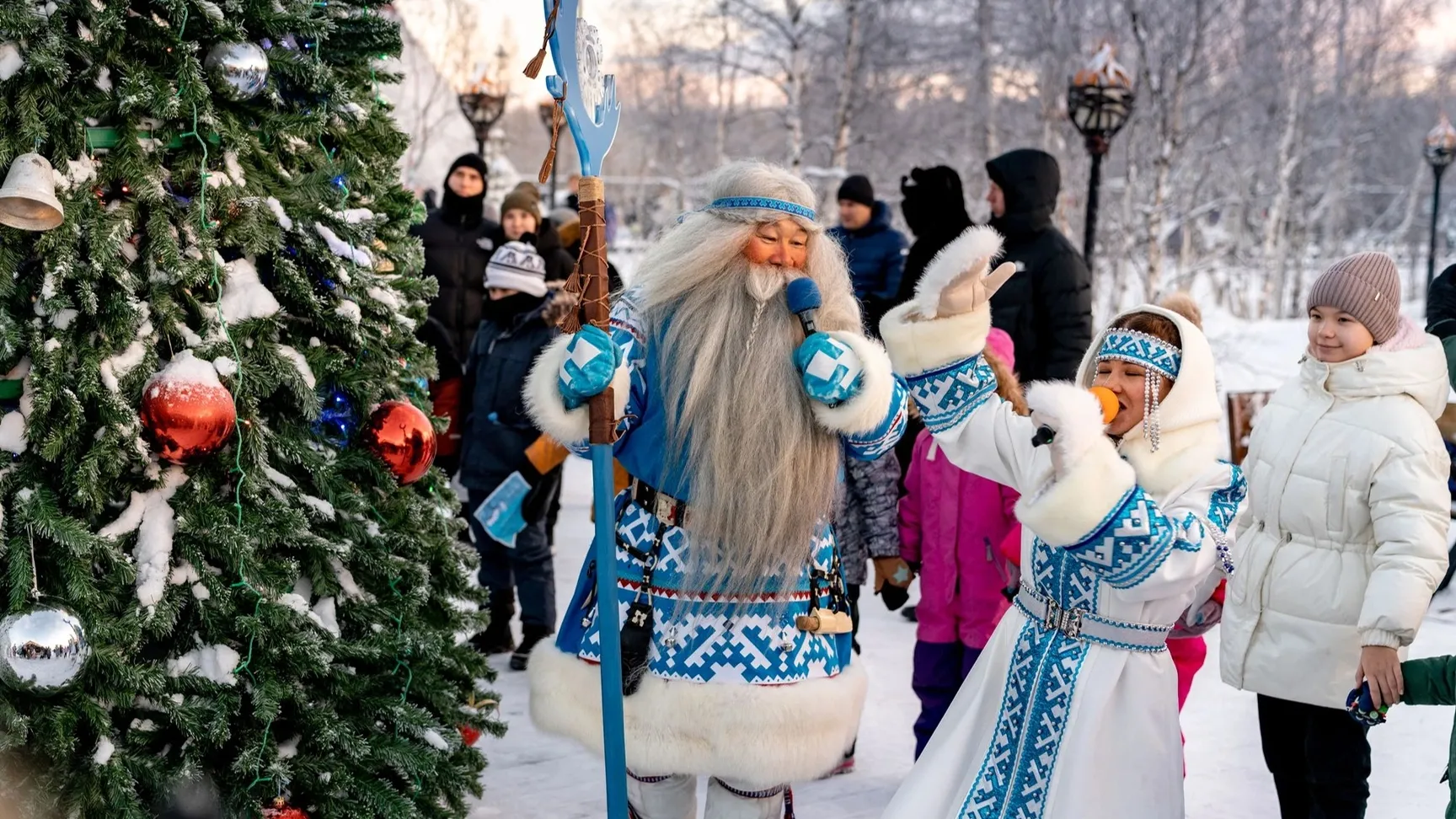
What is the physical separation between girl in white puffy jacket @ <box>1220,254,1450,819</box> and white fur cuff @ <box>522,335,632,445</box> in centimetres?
174

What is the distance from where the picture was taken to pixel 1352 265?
334 cm

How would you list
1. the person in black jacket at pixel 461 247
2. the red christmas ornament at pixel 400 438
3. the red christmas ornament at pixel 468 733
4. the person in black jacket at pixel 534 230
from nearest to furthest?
the red christmas ornament at pixel 400 438
the red christmas ornament at pixel 468 733
the person in black jacket at pixel 534 230
the person in black jacket at pixel 461 247

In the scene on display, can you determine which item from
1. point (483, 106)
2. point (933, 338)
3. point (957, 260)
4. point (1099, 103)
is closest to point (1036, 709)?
point (933, 338)

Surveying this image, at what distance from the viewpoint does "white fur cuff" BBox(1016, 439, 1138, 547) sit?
2.43 meters

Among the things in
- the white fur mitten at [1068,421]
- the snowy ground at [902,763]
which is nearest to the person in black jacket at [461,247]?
the snowy ground at [902,763]

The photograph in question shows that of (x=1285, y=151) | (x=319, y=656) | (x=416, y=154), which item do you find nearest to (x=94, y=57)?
(x=319, y=656)

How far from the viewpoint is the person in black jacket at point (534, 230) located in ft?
23.0

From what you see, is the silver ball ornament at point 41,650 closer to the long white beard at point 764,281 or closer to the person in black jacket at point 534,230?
the long white beard at point 764,281

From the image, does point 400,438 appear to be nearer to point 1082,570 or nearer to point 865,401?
point 865,401

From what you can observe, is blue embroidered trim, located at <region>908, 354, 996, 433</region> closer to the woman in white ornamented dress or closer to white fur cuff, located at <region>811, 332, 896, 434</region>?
the woman in white ornamented dress

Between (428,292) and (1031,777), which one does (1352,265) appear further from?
(428,292)

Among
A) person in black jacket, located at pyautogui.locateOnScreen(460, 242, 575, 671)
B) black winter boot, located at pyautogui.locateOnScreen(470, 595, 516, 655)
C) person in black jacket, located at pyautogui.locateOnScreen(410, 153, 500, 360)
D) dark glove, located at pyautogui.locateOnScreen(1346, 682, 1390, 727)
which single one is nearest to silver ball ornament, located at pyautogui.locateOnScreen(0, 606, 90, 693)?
dark glove, located at pyautogui.locateOnScreen(1346, 682, 1390, 727)

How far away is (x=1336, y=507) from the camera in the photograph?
3318 mm

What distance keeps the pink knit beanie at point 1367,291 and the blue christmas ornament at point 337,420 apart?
2541mm
